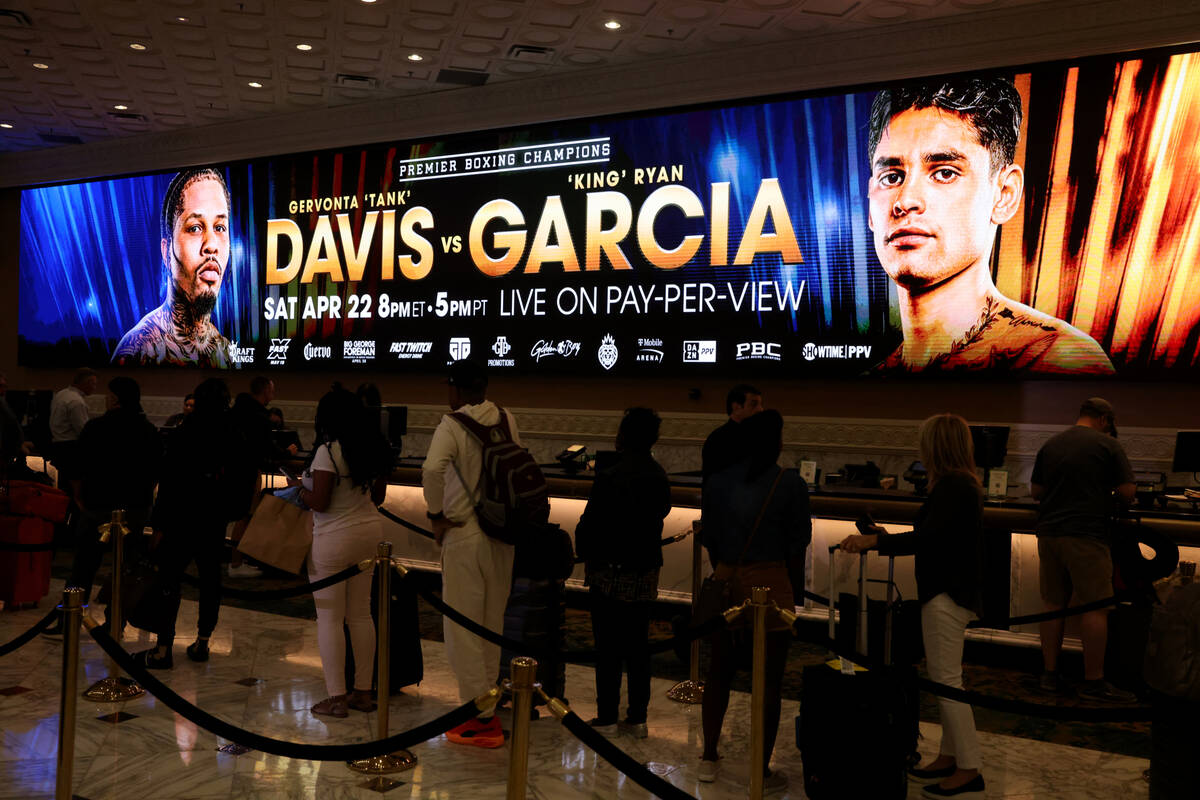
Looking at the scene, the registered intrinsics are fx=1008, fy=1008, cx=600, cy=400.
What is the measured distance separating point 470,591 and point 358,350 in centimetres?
702

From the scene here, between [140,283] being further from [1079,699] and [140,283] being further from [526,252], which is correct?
[1079,699]

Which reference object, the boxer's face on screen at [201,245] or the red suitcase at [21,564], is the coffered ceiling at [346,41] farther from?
the red suitcase at [21,564]

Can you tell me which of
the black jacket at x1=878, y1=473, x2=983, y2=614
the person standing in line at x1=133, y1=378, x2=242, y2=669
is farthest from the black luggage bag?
the black jacket at x1=878, y1=473, x2=983, y2=614

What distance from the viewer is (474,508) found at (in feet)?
15.2

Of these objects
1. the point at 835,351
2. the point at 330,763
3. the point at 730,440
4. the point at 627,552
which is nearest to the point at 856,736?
the point at 730,440

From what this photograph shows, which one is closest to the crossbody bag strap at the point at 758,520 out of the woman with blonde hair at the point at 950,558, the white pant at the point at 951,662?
the woman with blonde hair at the point at 950,558

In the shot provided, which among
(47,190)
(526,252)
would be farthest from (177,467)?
(47,190)

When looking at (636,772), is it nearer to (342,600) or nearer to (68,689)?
(68,689)

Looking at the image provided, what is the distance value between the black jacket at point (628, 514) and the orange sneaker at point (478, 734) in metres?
0.88

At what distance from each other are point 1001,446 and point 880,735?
413 centimetres

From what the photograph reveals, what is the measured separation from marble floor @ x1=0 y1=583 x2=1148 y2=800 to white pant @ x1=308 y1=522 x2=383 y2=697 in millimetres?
270

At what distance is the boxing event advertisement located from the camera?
7695 millimetres

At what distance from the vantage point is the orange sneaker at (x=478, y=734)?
4.56 m

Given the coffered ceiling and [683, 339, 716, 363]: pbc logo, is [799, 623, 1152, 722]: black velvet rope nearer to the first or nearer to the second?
[683, 339, 716, 363]: pbc logo
